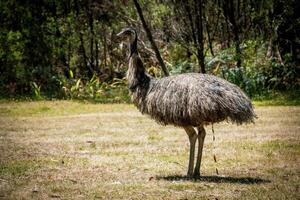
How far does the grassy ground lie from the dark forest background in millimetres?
5381

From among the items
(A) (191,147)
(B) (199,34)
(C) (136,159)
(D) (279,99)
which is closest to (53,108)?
(B) (199,34)

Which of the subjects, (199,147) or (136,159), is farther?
(136,159)

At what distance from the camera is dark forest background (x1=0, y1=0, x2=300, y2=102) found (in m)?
23.3

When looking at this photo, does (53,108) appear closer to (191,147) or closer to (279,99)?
(279,99)

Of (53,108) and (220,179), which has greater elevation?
(53,108)

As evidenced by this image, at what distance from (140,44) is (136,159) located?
16.4 m

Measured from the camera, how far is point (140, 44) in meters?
27.3

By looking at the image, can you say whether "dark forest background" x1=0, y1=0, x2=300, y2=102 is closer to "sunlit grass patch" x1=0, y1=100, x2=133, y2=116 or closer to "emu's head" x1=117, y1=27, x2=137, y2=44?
"sunlit grass patch" x1=0, y1=100, x2=133, y2=116

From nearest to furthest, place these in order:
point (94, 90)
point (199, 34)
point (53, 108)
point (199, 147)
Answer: point (199, 147) → point (53, 108) → point (199, 34) → point (94, 90)

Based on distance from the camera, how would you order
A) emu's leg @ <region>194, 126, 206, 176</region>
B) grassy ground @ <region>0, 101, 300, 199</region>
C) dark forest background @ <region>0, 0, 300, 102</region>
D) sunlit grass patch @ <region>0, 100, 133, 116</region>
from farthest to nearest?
dark forest background @ <region>0, 0, 300, 102</region>, sunlit grass patch @ <region>0, 100, 133, 116</region>, emu's leg @ <region>194, 126, 206, 176</region>, grassy ground @ <region>0, 101, 300, 199</region>

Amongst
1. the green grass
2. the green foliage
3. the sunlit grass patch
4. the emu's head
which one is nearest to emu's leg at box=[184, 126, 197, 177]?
the emu's head

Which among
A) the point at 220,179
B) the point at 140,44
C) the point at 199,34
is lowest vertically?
the point at 220,179

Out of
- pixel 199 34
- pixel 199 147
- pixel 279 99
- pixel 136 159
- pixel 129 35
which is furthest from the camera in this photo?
pixel 199 34

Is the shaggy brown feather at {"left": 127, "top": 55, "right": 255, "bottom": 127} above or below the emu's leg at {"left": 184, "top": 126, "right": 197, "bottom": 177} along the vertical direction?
above
